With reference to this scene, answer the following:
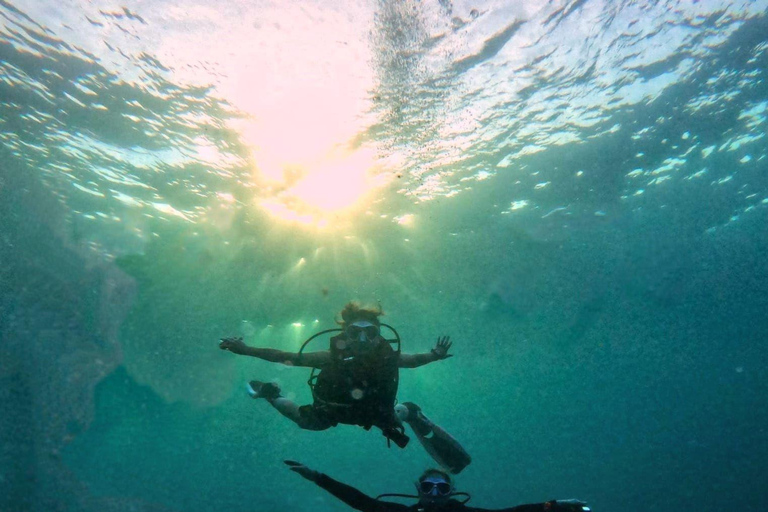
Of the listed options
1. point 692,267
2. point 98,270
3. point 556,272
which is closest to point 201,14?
point 98,270

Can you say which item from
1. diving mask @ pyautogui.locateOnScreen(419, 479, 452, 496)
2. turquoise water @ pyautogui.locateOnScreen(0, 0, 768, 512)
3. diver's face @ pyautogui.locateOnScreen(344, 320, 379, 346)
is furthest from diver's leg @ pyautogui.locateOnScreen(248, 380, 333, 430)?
turquoise water @ pyautogui.locateOnScreen(0, 0, 768, 512)

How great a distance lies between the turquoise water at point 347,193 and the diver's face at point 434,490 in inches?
189

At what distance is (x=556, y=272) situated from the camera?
21188 millimetres

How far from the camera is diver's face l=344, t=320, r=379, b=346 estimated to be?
5176 mm

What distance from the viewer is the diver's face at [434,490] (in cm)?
443

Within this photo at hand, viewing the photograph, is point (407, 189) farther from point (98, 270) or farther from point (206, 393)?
point (206, 393)

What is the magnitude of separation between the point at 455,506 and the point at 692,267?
2476 centimetres

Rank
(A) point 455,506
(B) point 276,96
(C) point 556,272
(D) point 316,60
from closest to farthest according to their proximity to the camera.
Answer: (A) point 455,506, (D) point 316,60, (B) point 276,96, (C) point 556,272

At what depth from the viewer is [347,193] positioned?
13539mm

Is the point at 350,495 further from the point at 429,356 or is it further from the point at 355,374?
the point at 429,356

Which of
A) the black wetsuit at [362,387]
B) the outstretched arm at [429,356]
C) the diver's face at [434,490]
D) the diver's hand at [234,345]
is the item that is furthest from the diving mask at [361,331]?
the diver's face at [434,490]

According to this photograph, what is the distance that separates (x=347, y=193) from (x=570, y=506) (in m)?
11.4

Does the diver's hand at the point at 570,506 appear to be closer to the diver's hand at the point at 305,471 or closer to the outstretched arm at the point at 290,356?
the diver's hand at the point at 305,471

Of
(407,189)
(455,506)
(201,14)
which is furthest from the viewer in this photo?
(407,189)
